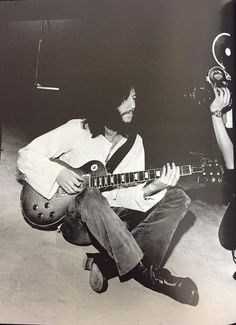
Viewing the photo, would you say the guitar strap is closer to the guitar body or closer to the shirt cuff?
the guitar body

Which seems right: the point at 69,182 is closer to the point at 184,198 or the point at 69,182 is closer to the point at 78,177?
the point at 78,177

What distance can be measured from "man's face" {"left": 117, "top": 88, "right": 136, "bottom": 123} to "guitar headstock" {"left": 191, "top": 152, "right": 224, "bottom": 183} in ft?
1.10

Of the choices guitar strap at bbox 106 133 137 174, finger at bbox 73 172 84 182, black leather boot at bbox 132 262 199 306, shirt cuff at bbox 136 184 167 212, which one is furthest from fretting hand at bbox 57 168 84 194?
black leather boot at bbox 132 262 199 306

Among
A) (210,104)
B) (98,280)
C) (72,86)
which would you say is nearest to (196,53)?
(210,104)

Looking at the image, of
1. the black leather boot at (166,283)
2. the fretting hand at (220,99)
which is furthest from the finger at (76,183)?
the fretting hand at (220,99)

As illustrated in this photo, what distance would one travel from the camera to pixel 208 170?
2.15 meters

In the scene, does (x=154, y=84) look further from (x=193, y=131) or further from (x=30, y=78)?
(x=30, y=78)

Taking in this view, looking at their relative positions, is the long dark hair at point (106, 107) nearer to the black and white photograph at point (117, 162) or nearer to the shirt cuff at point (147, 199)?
the black and white photograph at point (117, 162)

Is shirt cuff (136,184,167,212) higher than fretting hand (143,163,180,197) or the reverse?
the reverse

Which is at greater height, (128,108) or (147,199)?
(128,108)

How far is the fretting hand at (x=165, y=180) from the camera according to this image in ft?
6.99

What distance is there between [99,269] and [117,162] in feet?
1.57

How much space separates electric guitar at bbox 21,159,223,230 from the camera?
2104 mm

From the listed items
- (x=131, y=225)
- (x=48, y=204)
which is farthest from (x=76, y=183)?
(x=131, y=225)
